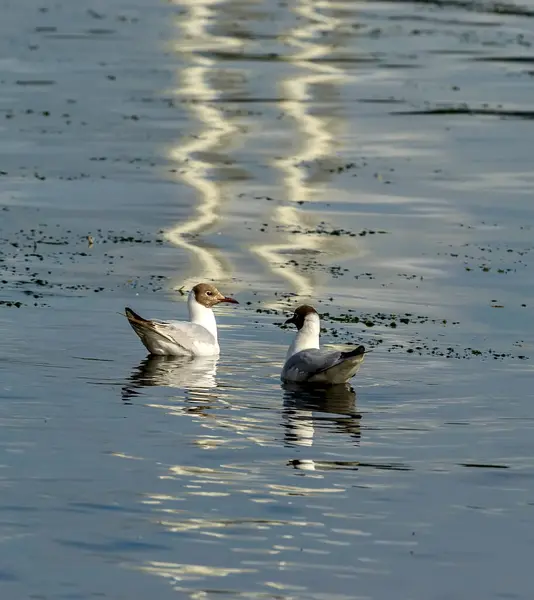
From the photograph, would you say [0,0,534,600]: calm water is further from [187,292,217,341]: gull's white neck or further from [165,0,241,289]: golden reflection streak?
[187,292,217,341]: gull's white neck

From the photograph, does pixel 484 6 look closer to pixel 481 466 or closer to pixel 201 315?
pixel 201 315

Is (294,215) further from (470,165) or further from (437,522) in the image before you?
(437,522)

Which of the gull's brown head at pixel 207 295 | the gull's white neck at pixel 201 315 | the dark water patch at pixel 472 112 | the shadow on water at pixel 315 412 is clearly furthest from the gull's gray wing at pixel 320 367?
the dark water patch at pixel 472 112

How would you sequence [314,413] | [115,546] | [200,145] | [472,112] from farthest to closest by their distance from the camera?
[472,112], [200,145], [314,413], [115,546]

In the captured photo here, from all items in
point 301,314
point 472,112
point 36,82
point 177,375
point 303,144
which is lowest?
point 177,375

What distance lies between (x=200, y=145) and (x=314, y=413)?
15735mm

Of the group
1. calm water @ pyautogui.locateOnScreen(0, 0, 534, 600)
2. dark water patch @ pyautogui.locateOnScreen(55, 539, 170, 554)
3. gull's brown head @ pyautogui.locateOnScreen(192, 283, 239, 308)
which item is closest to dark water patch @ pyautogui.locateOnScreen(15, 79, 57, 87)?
calm water @ pyautogui.locateOnScreen(0, 0, 534, 600)

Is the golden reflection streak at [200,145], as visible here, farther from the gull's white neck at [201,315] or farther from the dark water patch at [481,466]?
the dark water patch at [481,466]

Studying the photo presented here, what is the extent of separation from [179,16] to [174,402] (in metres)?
37.6

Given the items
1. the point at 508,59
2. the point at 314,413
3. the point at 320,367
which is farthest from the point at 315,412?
the point at 508,59

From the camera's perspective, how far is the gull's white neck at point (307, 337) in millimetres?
16594

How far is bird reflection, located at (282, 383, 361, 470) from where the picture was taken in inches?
544

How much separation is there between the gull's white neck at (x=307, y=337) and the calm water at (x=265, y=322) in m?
0.27

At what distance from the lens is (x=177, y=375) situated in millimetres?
16547
